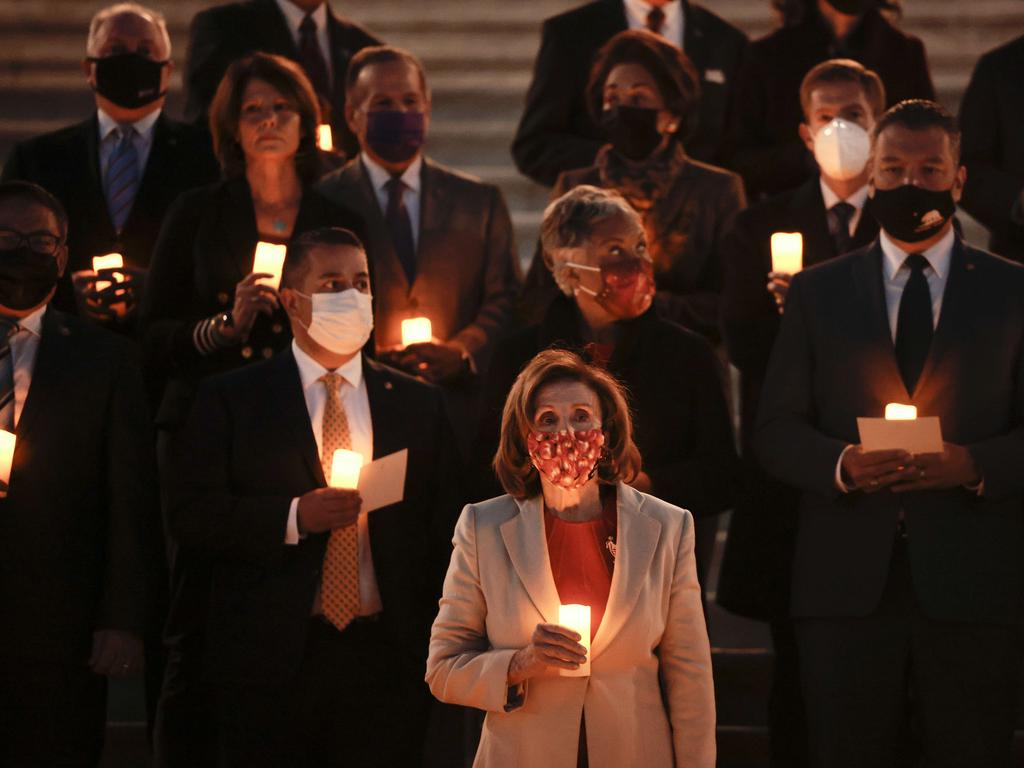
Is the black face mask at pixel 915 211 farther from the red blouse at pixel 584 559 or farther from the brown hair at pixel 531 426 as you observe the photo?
the red blouse at pixel 584 559

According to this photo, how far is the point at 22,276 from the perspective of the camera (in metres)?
5.65

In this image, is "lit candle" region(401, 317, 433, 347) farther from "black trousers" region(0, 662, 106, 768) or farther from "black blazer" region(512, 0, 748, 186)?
"black trousers" region(0, 662, 106, 768)

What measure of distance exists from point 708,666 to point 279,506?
1.44 m

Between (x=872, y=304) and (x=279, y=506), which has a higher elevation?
(x=872, y=304)

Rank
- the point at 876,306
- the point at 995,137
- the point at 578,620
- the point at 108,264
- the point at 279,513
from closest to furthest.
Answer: the point at 578,620 → the point at 279,513 → the point at 876,306 → the point at 108,264 → the point at 995,137

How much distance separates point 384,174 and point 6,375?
1777 mm

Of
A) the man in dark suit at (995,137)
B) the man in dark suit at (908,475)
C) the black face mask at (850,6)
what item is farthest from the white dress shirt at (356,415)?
the black face mask at (850,6)

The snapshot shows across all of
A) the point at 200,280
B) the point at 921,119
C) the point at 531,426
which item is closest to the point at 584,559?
the point at 531,426

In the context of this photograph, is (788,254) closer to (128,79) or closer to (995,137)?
(995,137)

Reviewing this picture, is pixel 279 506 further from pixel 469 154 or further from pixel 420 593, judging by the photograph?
pixel 469 154

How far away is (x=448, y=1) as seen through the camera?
9.62m

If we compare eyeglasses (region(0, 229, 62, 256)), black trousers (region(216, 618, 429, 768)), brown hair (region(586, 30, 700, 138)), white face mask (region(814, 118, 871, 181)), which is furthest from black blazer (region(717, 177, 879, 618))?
eyeglasses (region(0, 229, 62, 256))

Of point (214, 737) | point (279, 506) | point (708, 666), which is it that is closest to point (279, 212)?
point (279, 506)

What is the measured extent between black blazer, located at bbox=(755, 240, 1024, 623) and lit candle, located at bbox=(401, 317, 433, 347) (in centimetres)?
121
